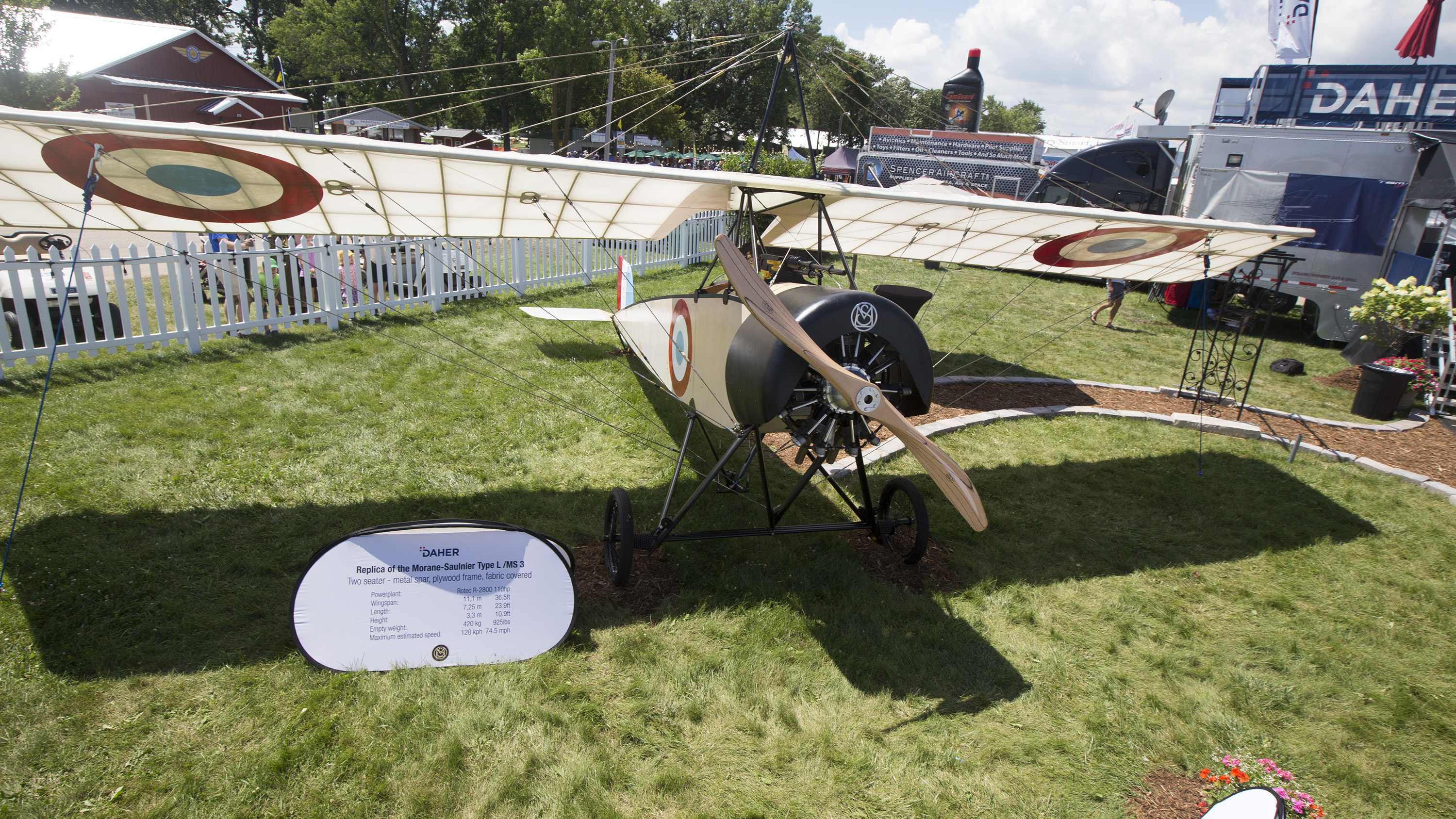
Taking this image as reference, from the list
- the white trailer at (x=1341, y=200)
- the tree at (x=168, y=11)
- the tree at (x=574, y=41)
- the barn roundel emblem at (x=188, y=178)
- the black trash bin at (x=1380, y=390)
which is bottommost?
the black trash bin at (x=1380, y=390)

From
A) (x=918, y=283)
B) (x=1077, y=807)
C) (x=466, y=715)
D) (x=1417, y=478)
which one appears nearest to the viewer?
(x=1077, y=807)

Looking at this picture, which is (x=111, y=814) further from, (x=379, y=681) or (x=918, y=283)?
(x=918, y=283)

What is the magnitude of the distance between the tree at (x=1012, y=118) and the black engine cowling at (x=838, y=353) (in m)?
110

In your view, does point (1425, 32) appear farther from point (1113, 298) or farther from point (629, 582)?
point (629, 582)

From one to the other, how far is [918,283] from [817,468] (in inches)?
513

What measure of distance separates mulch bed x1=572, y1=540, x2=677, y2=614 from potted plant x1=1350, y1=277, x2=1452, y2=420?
9202 mm

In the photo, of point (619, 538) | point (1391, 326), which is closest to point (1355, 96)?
point (1391, 326)

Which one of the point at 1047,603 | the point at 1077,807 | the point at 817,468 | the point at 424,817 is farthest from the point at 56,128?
the point at 1047,603

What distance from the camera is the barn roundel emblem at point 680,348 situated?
5.06 metres

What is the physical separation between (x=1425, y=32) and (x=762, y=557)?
64.5 ft

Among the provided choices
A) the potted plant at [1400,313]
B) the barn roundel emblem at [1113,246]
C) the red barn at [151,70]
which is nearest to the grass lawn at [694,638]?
the barn roundel emblem at [1113,246]

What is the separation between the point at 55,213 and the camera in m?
4.73

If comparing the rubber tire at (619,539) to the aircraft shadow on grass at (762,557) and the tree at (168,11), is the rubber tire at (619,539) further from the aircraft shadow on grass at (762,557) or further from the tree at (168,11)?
the tree at (168,11)

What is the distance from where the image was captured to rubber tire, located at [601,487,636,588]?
3.93 meters
